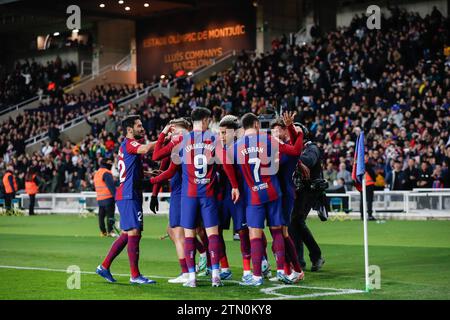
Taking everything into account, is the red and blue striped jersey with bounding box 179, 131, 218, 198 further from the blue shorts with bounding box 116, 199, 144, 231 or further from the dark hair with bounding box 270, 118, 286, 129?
the dark hair with bounding box 270, 118, 286, 129

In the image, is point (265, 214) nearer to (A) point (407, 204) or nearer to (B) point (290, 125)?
(B) point (290, 125)

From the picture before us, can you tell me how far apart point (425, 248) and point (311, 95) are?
18978 mm

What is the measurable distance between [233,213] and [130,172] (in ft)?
5.30

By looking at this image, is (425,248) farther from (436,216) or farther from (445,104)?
(445,104)

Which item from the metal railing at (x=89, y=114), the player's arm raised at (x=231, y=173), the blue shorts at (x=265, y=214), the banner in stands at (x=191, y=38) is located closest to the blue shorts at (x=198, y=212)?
the player's arm raised at (x=231, y=173)

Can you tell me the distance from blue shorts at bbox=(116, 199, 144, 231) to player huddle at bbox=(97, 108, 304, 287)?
0.01 metres

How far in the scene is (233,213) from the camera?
1211 centimetres

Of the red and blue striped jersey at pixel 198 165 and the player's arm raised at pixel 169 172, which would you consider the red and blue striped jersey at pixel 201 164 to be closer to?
the red and blue striped jersey at pixel 198 165

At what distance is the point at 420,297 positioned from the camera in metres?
9.93

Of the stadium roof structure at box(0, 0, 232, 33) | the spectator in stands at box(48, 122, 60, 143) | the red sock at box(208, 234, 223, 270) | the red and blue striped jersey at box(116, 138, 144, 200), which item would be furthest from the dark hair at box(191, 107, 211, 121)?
the stadium roof structure at box(0, 0, 232, 33)

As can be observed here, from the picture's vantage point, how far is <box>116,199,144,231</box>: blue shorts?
38.4 feet

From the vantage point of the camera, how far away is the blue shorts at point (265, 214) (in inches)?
442

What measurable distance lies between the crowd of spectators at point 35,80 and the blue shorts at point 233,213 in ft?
139
